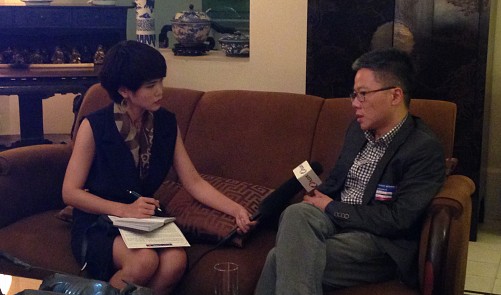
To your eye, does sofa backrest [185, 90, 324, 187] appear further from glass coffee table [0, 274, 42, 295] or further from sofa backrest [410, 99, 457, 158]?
glass coffee table [0, 274, 42, 295]

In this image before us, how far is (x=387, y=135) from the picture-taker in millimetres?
2451

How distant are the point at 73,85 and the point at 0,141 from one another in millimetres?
934

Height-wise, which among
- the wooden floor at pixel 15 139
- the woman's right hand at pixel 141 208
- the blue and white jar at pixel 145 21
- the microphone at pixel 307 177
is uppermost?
the blue and white jar at pixel 145 21

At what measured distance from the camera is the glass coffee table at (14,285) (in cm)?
213

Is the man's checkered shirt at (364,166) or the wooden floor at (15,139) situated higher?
the man's checkered shirt at (364,166)

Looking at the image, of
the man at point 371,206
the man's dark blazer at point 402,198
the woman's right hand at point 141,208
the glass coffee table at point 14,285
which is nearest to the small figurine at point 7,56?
the woman's right hand at point 141,208

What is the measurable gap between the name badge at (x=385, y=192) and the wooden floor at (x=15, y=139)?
2.94 metres

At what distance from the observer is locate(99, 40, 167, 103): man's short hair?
246cm

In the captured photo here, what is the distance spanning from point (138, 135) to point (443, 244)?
110cm

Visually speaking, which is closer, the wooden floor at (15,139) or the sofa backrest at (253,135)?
the sofa backrest at (253,135)

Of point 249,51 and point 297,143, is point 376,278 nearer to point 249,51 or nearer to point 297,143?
point 297,143

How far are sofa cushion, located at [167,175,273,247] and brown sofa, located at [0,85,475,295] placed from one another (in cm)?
4

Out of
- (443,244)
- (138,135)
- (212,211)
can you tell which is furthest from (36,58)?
(443,244)

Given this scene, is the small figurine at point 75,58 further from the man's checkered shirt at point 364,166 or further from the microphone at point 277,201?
the man's checkered shirt at point 364,166
